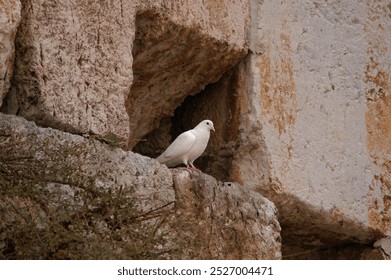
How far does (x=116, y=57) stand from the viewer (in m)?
5.81

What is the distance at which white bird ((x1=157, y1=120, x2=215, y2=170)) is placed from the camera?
Answer: 6.27 meters

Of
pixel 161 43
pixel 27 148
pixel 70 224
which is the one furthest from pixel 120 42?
pixel 70 224

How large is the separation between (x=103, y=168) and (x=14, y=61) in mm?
572

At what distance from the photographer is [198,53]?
653 cm

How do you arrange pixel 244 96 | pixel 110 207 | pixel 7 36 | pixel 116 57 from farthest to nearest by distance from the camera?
pixel 244 96
pixel 116 57
pixel 7 36
pixel 110 207

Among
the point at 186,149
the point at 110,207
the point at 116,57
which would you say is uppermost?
the point at 116,57

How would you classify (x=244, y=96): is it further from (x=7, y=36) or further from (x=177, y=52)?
(x=7, y=36)

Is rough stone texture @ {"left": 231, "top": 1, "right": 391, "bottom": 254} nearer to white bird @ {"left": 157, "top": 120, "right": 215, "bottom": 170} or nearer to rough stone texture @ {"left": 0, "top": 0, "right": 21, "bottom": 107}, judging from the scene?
white bird @ {"left": 157, "top": 120, "right": 215, "bottom": 170}

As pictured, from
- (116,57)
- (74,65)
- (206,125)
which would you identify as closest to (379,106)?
(206,125)

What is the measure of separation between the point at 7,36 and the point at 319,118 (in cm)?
219

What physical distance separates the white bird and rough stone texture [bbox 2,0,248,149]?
365 millimetres

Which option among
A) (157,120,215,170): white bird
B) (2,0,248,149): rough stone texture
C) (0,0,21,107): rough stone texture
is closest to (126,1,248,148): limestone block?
(2,0,248,149): rough stone texture

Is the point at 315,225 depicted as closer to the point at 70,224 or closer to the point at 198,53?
the point at 198,53

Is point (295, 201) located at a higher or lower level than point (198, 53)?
lower
